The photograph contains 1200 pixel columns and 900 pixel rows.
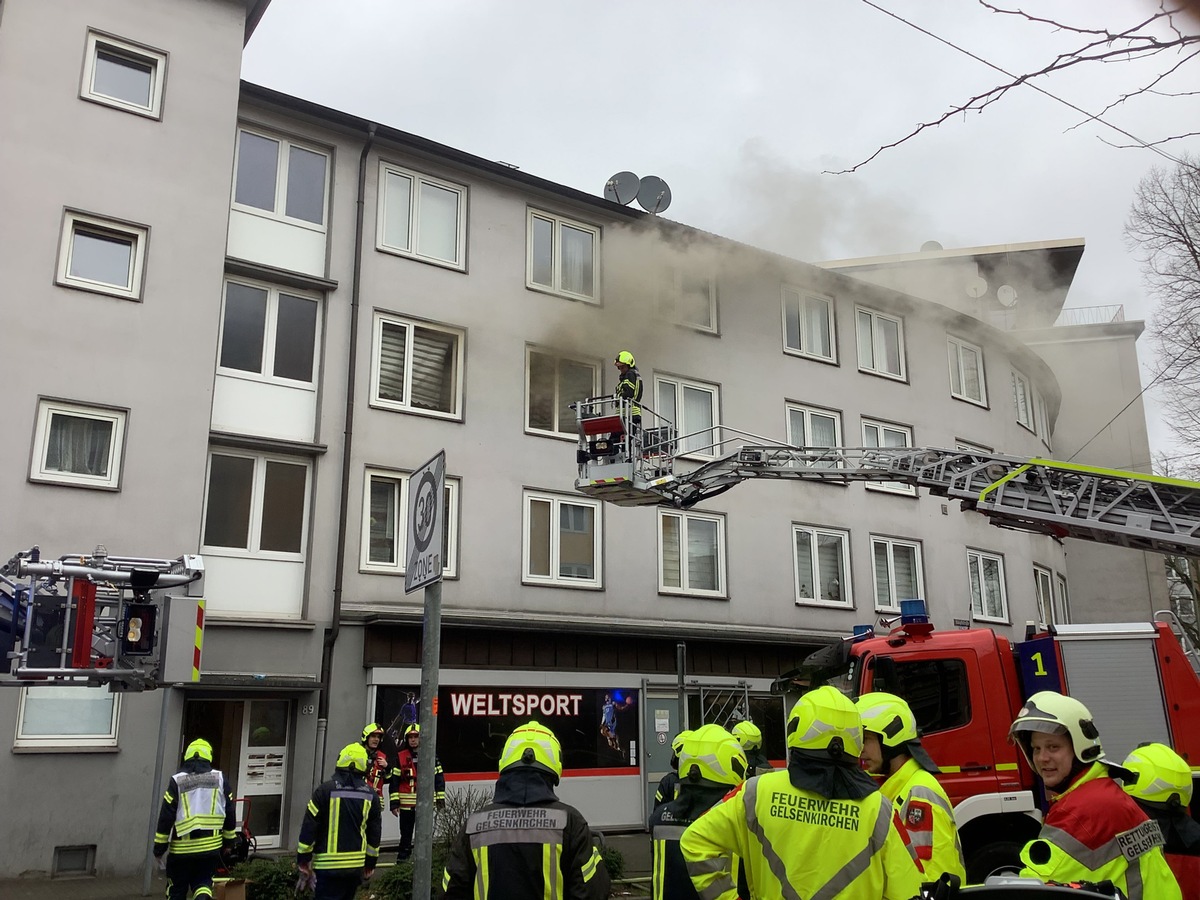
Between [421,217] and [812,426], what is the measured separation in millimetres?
9238

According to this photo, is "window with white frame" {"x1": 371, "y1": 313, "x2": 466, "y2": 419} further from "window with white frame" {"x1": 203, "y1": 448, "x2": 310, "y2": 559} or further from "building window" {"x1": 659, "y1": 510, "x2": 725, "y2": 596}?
"building window" {"x1": 659, "y1": 510, "x2": 725, "y2": 596}

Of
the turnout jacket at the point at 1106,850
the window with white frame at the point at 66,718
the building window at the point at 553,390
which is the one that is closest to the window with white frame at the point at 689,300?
the building window at the point at 553,390

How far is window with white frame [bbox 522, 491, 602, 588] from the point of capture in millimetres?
17734

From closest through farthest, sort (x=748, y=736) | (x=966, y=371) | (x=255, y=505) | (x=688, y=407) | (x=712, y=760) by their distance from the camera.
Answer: (x=712, y=760), (x=748, y=736), (x=255, y=505), (x=688, y=407), (x=966, y=371)

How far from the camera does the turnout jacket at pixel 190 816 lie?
338 inches

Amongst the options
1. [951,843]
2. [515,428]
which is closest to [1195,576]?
[515,428]

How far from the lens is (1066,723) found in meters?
3.96

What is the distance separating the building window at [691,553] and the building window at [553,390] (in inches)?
102

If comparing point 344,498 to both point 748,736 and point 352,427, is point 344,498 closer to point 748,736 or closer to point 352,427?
point 352,427

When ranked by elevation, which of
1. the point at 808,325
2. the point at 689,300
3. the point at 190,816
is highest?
the point at 808,325

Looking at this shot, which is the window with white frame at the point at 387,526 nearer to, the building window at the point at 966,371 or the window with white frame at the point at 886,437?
the window with white frame at the point at 886,437

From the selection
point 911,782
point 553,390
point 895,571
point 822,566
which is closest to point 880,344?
point 895,571

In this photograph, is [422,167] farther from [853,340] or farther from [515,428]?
[853,340]

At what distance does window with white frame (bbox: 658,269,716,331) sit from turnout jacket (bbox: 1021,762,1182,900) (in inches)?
663
